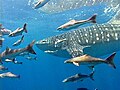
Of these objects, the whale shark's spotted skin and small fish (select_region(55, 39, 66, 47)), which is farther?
small fish (select_region(55, 39, 66, 47))

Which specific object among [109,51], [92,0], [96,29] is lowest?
[109,51]

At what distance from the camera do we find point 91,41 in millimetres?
9914

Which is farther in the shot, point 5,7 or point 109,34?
point 5,7

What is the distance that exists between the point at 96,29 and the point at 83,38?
0.51 metres

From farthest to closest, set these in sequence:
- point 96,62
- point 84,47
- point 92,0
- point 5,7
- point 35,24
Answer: point 35,24, point 5,7, point 92,0, point 84,47, point 96,62

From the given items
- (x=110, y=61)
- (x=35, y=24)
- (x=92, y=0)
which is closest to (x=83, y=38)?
(x=110, y=61)

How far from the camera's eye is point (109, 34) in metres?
10.1

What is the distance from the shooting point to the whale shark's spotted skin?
9.83m

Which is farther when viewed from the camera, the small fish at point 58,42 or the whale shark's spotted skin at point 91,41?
the small fish at point 58,42

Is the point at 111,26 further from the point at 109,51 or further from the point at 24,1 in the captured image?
the point at 24,1

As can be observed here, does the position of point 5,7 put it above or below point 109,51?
above

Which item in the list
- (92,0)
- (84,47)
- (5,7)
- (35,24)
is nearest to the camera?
(84,47)

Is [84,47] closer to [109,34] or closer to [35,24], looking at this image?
[109,34]

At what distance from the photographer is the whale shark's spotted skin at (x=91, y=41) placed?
9828 mm
